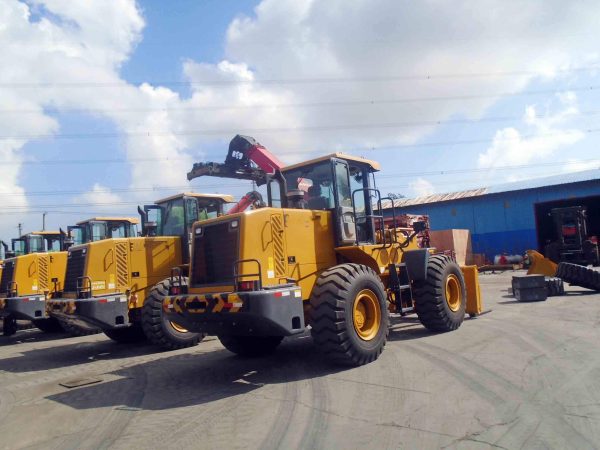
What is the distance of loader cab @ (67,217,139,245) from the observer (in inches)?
518

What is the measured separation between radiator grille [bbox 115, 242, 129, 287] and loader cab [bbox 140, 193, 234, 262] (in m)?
0.73

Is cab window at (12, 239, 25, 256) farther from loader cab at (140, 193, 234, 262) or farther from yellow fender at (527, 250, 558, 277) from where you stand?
yellow fender at (527, 250, 558, 277)

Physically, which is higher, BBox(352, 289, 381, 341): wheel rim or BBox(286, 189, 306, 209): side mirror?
BBox(286, 189, 306, 209): side mirror

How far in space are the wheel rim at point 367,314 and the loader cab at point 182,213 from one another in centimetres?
500

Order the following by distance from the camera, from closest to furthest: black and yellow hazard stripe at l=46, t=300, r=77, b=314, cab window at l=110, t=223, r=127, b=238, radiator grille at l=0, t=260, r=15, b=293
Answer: black and yellow hazard stripe at l=46, t=300, r=77, b=314 → radiator grille at l=0, t=260, r=15, b=293 → cab window at l=110, t=223, r=127, b=238

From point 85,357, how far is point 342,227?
6.10 meters

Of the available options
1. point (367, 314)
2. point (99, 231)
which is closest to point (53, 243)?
point (99, 231)

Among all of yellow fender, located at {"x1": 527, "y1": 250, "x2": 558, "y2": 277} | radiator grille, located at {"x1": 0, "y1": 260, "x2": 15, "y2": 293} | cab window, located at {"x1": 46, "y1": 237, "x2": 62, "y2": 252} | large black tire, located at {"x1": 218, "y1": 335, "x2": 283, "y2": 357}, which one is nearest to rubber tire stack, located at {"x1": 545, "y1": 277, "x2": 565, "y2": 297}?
yellow fender, located at {"x1": 527, "y1": 250, "x2": 558, "y2": 277}

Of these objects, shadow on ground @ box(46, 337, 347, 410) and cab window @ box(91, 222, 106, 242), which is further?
cab window @ box(91, 222, 106, 242)

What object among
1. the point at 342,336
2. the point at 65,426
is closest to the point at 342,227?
the point at 342,336

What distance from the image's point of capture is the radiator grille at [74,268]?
32.3 feet

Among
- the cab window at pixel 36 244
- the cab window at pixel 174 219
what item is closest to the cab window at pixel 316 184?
the cab window at pixel 174 219

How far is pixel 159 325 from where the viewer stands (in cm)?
939

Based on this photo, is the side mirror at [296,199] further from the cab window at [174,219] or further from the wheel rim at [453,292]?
the cab window at [174,219]
